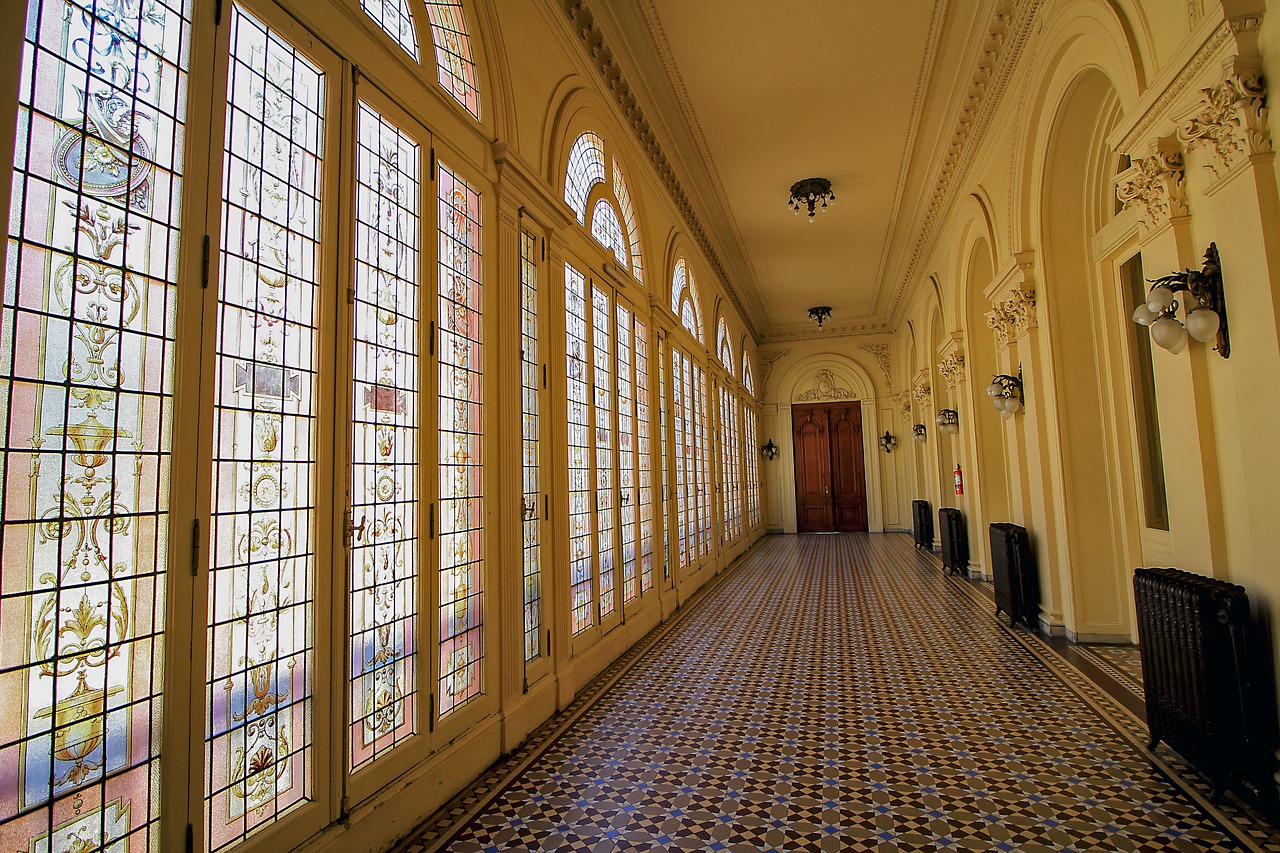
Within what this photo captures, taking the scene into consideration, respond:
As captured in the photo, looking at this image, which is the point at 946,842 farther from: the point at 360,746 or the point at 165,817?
the point at 165,817

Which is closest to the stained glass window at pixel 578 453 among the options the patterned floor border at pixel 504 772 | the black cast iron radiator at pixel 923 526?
the patterned floor border at pixel 504 772

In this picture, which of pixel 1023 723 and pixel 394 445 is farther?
pixel 1023 723

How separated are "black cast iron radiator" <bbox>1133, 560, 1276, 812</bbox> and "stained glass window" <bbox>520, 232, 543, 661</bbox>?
3.63 m

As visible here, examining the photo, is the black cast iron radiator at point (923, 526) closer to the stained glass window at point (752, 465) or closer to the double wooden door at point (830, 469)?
the stained glass window at point (752, 465)

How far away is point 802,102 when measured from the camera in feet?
24.5

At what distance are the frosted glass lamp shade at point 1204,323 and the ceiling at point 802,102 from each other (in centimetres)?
402

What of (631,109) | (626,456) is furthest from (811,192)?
(626,456)

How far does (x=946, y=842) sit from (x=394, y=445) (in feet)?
9.96

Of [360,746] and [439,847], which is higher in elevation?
[360,746]

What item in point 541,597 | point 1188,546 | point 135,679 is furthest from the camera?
point 541,597

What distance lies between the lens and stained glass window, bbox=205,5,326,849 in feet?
7.59

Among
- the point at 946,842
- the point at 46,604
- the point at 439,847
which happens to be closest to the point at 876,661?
the point at 946,842

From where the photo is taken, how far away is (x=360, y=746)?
288 centimetres

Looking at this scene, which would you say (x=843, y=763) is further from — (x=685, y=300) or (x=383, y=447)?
(x=685, y=300)
